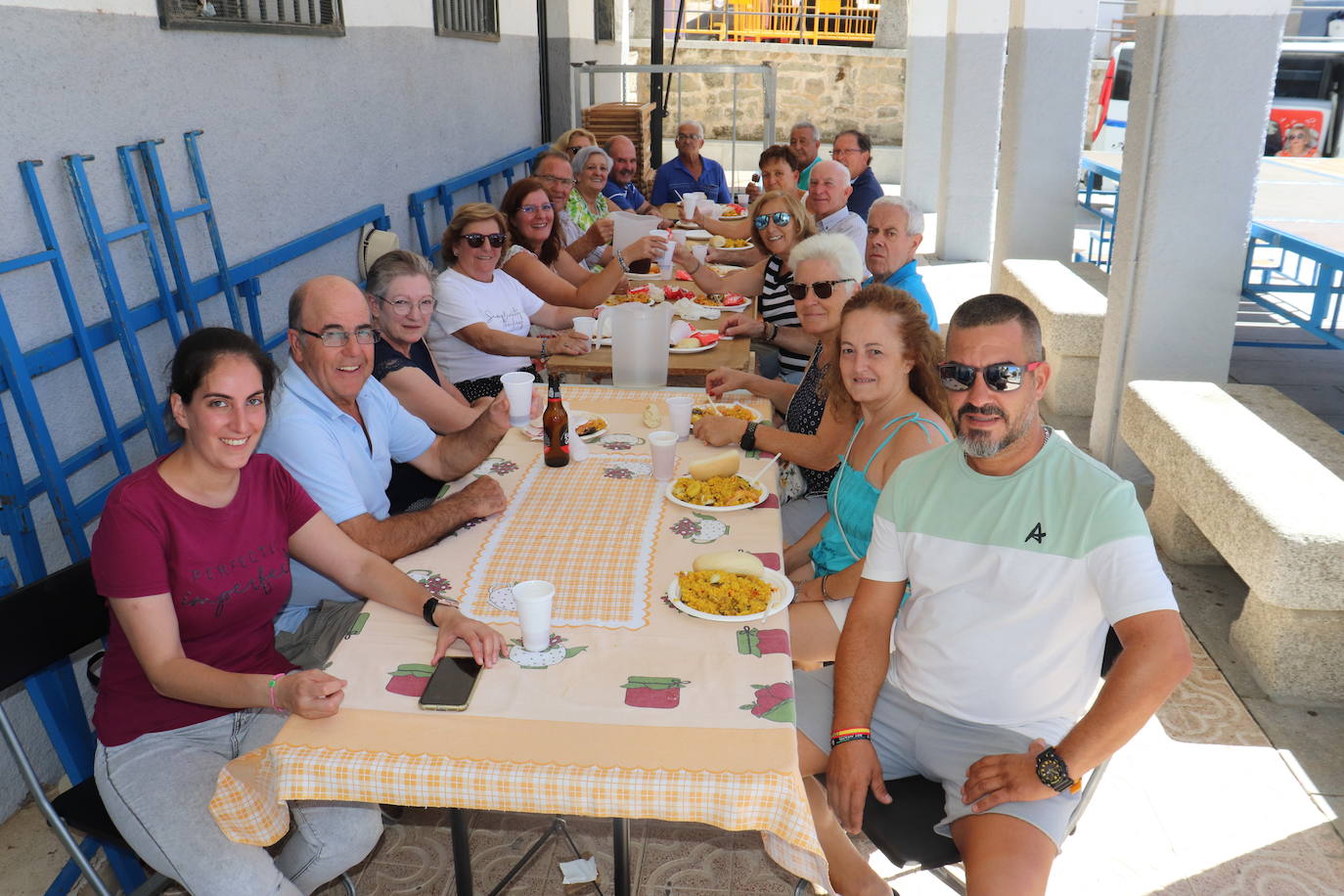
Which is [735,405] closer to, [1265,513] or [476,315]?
[476,315]

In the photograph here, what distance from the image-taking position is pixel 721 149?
16562 millimetres

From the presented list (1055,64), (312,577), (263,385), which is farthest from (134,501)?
(1055,64)

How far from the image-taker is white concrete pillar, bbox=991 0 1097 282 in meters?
7.62

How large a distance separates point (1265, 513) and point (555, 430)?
87.0 inches

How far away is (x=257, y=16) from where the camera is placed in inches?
159

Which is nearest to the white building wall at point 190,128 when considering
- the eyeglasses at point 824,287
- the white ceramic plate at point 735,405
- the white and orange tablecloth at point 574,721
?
the white and orange tablecloth at point 574,721

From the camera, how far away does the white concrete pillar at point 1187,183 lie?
4.29 meters

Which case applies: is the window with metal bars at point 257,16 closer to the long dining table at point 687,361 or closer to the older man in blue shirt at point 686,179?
the long dining table at point 687,361

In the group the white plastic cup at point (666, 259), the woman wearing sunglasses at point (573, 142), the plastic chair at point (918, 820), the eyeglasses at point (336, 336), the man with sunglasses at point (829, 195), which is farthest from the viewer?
the woman wearing sunglasses at point (573, 142)

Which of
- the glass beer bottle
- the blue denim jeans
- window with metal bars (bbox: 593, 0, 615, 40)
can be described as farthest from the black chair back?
window with metal bars (bbox: 593, 0, 615, 40)

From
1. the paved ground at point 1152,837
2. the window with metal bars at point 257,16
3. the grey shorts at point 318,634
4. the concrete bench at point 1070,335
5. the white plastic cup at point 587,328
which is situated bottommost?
the paved ground at point 1152,837

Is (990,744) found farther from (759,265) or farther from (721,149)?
(721,149)

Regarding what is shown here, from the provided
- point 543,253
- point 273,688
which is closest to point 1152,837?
point 273,688

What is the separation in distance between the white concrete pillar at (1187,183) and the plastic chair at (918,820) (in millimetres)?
3105
